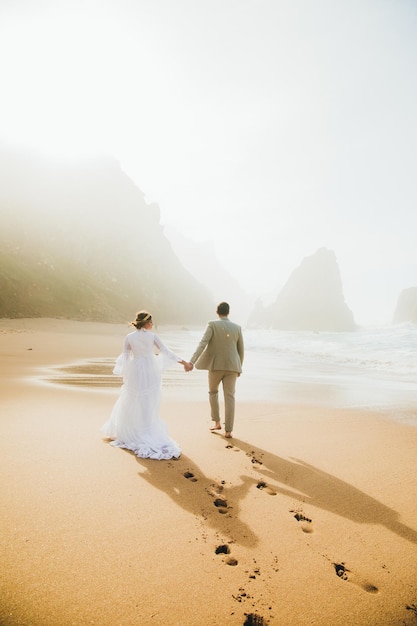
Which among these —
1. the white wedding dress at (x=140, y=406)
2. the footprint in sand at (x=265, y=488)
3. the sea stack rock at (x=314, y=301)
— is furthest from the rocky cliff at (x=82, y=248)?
the sea stack rock at (x=314, y=301)

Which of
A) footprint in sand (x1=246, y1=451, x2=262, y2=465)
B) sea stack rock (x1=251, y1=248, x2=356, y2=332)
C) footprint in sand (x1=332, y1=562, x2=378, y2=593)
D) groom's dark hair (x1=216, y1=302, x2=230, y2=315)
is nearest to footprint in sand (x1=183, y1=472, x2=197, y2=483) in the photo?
footprint in sand (x1=246, y1=451, x2=262, y2=465)

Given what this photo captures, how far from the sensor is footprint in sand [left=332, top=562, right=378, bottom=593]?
2539 mm

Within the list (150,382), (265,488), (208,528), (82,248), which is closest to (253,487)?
(265,488)

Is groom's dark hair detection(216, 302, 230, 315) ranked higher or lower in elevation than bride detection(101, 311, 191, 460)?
higher

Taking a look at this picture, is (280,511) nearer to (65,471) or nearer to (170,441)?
(170,441)

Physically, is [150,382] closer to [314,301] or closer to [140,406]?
[140,406]

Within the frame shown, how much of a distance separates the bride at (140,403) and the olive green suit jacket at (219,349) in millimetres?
965

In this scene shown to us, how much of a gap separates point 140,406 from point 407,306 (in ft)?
534

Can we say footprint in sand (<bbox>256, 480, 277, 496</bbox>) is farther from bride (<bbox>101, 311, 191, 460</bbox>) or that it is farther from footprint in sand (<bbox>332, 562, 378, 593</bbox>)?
bride (<bbox>101, 311, 191, 460</bbox>)

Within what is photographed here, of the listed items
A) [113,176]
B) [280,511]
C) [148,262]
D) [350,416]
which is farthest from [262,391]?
[113,176]

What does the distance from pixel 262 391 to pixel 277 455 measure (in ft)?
16.3

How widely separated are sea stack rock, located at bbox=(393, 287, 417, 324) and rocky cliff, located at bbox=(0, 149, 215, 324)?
97138mm

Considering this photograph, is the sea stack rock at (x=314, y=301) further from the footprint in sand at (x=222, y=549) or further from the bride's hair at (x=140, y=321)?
the footprint in sand at (x=222, y=549)

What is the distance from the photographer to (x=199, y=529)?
10.3 feet
